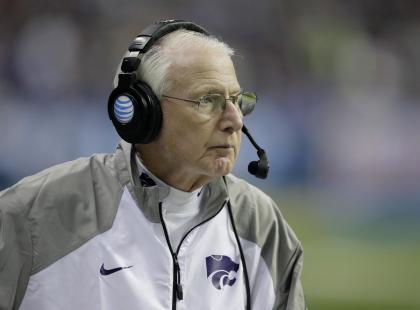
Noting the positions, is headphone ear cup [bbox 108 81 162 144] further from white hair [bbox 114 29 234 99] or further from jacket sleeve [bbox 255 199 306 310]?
jacket sleeve [bbox 255 199 306 310]

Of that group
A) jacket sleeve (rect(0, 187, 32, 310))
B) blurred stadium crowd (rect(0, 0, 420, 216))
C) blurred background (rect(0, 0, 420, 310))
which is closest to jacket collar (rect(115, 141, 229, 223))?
jacket sleeve (rect(0, 187, 32, 310))

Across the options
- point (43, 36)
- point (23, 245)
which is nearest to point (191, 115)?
point (23, 245)

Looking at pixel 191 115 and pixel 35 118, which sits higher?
pixel 191 115

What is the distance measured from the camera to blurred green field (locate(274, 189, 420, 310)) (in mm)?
4594

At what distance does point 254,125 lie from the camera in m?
4.96

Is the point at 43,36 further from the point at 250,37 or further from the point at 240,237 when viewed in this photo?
the point at 240,237

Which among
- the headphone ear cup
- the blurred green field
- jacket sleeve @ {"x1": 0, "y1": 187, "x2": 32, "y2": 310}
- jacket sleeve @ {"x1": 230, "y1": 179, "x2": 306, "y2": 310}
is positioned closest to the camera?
jacket sleeve @ {"x1": 0, "y1": 187, "x2": 32, "y2": 310}

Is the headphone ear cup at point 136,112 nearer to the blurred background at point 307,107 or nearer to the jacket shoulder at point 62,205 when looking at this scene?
the jacket shoulder at point 62,205

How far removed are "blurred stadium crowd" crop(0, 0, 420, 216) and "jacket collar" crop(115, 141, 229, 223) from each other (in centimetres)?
287

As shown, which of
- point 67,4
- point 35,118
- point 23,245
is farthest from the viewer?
point 67,4

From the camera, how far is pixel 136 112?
1.73m

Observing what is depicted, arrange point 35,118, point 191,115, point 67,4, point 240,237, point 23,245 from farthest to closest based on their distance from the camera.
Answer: point 67,4 → point 35,118 → point 240,237 → point 191,115 → point 23,245

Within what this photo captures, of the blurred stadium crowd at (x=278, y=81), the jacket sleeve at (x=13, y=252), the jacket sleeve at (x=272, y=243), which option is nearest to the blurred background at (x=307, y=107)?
the blurred stadium crowd at (x=278, y=81)

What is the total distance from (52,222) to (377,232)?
11.6ft
